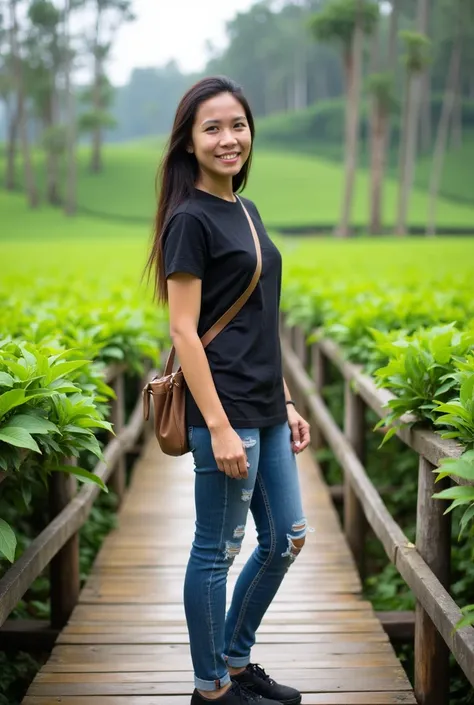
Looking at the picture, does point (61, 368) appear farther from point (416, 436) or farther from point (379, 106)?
point (379, 106)

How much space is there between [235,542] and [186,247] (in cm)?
85

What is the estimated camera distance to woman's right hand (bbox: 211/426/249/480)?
244 cm

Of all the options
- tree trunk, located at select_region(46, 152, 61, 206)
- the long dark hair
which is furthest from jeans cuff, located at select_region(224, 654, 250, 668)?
tree trunk, located at select_region(46, 152, 61, 206)

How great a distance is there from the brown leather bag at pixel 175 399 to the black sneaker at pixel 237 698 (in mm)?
752

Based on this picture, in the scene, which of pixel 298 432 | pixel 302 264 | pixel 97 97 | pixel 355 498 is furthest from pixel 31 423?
pixel 97 97

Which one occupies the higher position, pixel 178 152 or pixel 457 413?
pixel 178 152

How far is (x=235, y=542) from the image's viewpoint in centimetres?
260

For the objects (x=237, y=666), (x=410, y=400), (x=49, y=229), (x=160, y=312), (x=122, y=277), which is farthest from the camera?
(x=49, y=229)

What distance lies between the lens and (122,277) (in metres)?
12.1

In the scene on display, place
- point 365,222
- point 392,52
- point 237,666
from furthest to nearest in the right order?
point 365,222, point 392,52, point 237,666

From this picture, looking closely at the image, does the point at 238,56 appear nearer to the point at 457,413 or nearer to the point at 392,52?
the point at 392,52

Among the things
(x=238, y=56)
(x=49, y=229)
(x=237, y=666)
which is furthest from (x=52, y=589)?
(x=238, y=56)

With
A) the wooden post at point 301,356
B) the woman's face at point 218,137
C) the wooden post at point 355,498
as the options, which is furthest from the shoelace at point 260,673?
the wooden post at point 301,356

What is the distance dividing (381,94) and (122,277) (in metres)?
23.2
